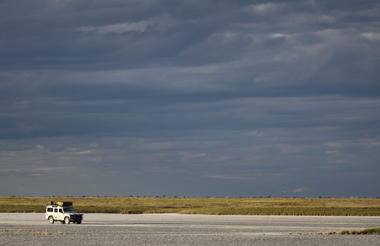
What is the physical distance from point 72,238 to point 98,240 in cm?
283

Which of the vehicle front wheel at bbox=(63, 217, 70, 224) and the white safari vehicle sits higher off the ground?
the white safari vehicle

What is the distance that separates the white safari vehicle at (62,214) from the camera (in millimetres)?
73431

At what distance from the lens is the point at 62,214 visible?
74.1 metres

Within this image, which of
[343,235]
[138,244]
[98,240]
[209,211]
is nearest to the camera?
[138,244]

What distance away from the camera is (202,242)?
44.9 metres

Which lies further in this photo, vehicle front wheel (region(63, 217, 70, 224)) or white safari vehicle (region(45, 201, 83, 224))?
vehicle front wheel (region(63, 217, 70, 224))

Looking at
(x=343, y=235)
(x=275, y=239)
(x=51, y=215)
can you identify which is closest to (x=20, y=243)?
(x=275, y=239)

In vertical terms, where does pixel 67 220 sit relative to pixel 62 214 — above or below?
below

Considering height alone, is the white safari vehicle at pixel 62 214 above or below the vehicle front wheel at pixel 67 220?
above

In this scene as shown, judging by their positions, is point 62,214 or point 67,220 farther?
point 62,214

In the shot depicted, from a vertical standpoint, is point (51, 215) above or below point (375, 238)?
above

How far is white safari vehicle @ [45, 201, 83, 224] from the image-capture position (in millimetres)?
73431

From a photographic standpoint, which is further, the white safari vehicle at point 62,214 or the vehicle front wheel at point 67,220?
the vehicle front wheel at point 67,220

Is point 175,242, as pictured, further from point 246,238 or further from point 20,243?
point 20,243
